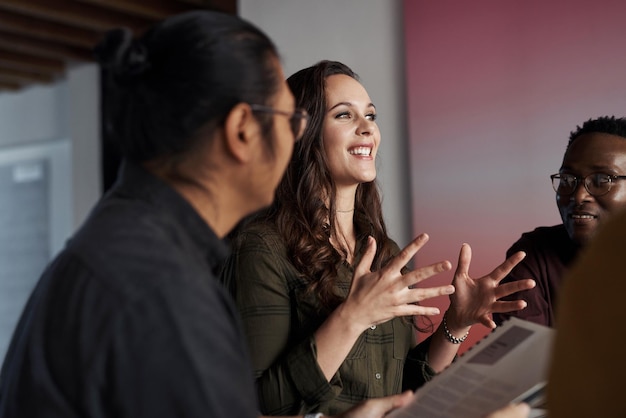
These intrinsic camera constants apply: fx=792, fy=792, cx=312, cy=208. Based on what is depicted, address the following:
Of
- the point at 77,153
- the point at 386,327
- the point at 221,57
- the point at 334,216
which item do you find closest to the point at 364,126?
Answer: the point at 334,216

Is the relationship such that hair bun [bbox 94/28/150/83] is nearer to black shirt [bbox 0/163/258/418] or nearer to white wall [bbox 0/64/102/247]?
black shirt [bbox 0/163/258/418]

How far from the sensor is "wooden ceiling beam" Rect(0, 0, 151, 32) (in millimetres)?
4738

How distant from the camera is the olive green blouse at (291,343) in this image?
73.5 inches

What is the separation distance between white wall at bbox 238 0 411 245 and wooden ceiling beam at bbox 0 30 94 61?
2.52 metres

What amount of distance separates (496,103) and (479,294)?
1465 millimetres

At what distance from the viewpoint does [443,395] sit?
1491 millimetres

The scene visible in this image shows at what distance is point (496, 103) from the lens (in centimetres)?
332

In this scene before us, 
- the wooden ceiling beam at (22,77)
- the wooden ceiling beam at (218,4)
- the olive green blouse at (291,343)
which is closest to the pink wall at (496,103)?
the olive green blouse at (291,343)

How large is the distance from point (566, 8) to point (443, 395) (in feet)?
7.20

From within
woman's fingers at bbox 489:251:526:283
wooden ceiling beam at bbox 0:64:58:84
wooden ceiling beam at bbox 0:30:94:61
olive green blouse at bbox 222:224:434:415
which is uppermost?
wooden ceiling beam at bbox 0:30:94:61

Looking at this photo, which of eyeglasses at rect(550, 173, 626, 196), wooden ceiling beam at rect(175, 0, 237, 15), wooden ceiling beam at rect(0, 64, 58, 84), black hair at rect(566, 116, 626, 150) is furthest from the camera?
wooden ceiling beam at rect(0, 64, 58, 84)

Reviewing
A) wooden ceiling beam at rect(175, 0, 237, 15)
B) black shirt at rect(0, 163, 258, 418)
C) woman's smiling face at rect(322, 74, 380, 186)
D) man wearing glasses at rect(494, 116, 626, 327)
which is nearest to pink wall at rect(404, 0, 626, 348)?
man wearing glasses at rect(494, 116, 626, 327)

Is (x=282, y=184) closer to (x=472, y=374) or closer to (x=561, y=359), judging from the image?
(x=472, y=374)

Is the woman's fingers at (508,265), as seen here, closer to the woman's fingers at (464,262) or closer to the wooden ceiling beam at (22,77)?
the woman's fingers at (464,262)
